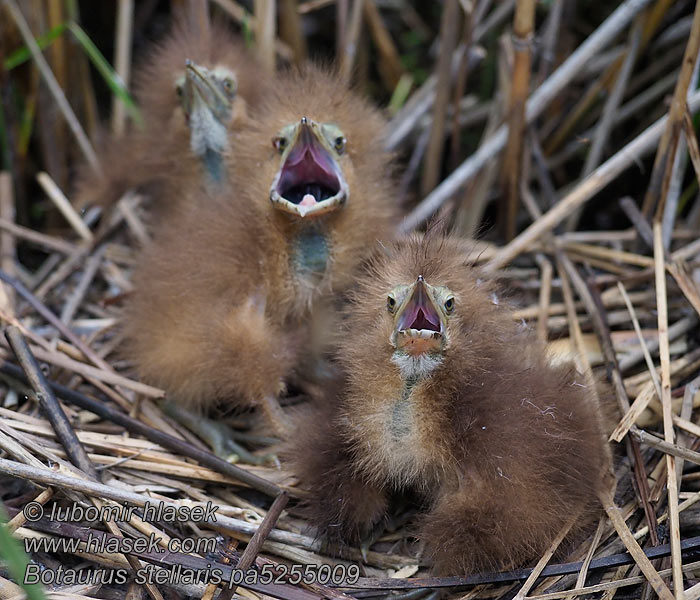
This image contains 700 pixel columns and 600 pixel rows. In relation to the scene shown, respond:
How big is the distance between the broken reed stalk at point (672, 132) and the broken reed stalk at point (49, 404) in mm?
1589

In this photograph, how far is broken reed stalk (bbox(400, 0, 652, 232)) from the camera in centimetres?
213

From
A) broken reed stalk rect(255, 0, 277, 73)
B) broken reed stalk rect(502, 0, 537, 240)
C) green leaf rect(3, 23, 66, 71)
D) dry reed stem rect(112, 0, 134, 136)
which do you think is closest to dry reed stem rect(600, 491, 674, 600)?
broken reed stalk rect(502, 0, 537, 240)

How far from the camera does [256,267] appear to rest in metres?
1.92

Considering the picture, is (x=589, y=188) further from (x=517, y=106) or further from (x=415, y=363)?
(x=415, y=363)

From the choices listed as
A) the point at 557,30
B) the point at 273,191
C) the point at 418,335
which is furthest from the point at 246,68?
Answer: the point at 418,335

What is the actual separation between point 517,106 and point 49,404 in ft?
4.81

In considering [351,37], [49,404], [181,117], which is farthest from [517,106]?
[49,404]

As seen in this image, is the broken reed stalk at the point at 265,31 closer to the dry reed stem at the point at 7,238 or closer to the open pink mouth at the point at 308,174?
the open pink mouth at the point at 308,174

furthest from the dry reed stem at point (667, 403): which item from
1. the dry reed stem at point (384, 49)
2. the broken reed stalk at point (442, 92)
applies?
the dry reed stem at point (384, 49)

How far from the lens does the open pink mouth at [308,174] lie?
73.5 inches

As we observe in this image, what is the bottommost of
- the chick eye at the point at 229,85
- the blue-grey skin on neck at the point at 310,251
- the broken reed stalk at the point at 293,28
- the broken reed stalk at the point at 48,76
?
the blue-grey skin on neck at the point at 310,251

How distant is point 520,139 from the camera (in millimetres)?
2246

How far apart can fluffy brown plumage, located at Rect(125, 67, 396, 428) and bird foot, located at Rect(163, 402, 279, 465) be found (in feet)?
0.15

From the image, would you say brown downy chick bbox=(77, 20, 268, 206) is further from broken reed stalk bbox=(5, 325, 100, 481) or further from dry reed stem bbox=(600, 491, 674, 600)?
dry reed stem bbox=(600, 491, 674, 600)
